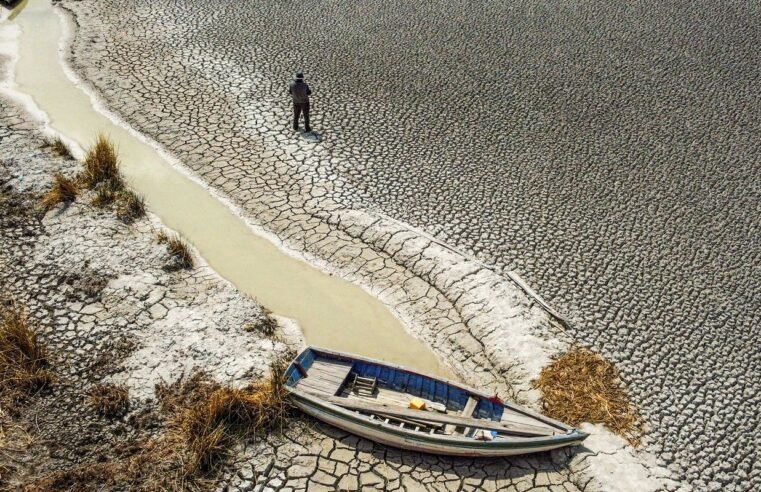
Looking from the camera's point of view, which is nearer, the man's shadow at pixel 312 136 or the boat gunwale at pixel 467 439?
the boat gunwale at pixel 467 439

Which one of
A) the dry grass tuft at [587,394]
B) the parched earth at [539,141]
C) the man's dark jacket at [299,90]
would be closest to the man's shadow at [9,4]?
the parched earth at [539,141]

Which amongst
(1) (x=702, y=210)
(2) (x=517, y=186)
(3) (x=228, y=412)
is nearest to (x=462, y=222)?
(2) (x=517, y=186)

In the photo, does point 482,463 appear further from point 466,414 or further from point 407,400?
point 407,400

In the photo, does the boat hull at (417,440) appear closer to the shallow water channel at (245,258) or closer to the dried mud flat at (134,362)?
the dried mud flat at (134,362)

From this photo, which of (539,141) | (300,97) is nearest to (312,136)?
(300,97)

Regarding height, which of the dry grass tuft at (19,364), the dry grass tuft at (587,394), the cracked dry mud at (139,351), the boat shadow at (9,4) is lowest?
the dry grass tuft at (19,364)

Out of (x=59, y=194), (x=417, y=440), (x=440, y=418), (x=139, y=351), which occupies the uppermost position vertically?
(x=59, y=194)
